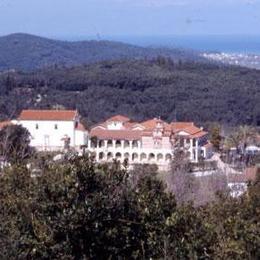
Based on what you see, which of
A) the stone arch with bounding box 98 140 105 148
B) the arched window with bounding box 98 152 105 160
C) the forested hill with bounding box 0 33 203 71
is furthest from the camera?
the forested hill with bounding box 0 33 203 71

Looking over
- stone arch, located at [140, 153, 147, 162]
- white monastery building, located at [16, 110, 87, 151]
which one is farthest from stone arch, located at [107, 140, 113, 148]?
white monastery building, located at [16, 110, 87, 151]

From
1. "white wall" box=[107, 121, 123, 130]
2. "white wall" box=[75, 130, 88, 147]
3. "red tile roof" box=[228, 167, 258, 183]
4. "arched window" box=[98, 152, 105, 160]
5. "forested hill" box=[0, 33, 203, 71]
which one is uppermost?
"forested hill" box=[0, 33, 203, 71]

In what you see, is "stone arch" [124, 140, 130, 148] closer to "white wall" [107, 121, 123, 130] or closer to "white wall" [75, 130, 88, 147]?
"white wall" [75, 130, 88, 147]

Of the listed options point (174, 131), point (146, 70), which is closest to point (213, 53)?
point (146, 70)

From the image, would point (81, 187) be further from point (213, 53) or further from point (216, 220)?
point (213, 53)

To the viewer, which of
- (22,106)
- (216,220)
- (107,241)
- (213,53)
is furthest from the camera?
(213,53)

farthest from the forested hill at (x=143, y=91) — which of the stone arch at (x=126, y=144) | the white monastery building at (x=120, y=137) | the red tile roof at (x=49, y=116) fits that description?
the stone arch at (x=126, y=144)

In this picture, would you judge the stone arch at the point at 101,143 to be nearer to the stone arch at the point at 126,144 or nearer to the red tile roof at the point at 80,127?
the stone arch at the point at 126,144
